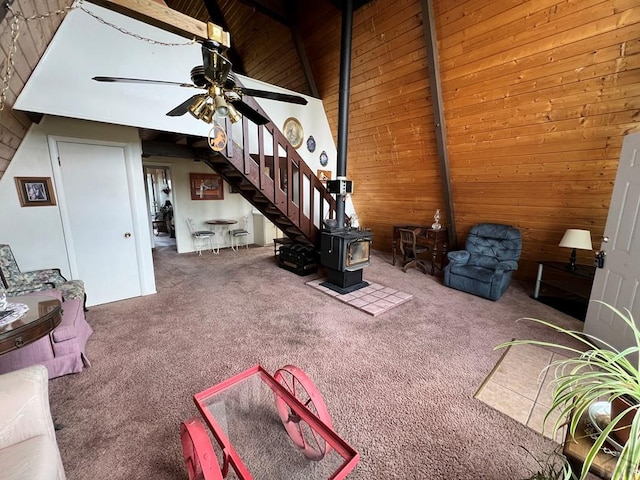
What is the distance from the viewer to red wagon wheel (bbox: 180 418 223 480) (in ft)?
3.51

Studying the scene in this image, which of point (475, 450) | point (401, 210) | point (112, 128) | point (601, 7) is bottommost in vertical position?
point (475, 450)

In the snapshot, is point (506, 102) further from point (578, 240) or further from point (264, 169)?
point (264, 169)

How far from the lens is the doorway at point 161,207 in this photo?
7562mm

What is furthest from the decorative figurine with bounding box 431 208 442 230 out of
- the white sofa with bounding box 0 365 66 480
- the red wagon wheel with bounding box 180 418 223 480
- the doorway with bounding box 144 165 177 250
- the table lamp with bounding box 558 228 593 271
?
the doorway with bounding box 144 165 177 250

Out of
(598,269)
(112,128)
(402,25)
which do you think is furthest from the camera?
(402,25)

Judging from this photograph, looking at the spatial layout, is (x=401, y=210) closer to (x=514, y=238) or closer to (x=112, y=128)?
(x=514, y=238)

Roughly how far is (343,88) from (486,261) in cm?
327

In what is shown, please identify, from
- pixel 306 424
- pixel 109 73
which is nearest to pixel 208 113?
pixel 109 73

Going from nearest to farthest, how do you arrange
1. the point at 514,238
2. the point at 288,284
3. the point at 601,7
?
the point at 601,7, the point at 514,238, the point at 288,284

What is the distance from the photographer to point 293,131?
16.6 feet

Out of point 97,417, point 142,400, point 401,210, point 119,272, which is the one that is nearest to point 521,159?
point 401,210

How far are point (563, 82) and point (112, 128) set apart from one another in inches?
195

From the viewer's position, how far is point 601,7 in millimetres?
2281

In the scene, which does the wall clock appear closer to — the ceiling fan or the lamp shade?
the ceiling fan
